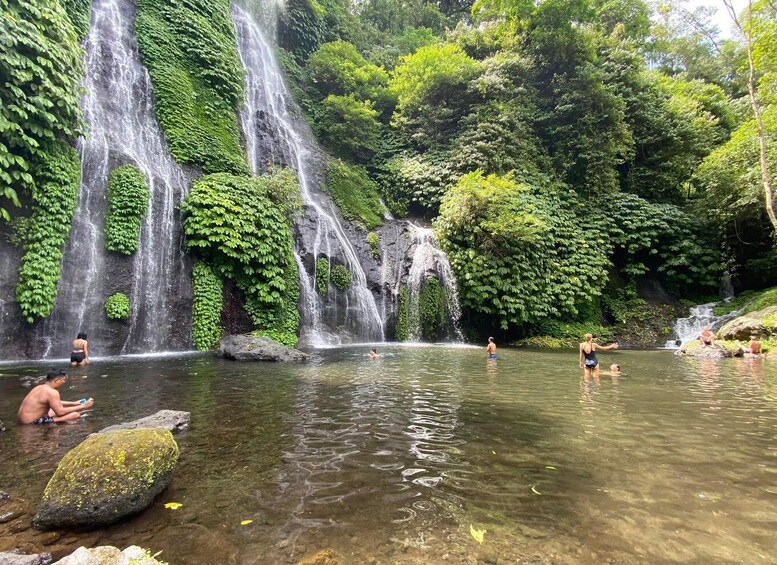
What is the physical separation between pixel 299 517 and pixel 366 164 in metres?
24.4

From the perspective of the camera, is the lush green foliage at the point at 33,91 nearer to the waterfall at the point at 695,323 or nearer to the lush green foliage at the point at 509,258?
the lush green foliage at the point at 509,258

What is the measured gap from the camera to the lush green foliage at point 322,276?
1686 centimetres

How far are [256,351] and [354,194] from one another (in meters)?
12.8

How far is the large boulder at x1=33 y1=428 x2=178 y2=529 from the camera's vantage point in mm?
2912

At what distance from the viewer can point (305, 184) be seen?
67.8 feet

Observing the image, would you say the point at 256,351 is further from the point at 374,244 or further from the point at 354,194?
the point at 354,194

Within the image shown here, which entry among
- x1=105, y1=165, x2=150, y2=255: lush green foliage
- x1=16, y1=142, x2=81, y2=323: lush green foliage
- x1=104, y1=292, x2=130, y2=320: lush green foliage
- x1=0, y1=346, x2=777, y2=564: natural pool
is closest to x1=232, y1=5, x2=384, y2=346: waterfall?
x1=105, y1=165, x2=150, y2=255: lush green foliage

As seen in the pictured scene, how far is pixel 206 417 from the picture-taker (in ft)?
18.4

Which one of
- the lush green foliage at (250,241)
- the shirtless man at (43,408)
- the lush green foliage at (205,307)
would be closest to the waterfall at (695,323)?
the lush green foliage at (250,241)

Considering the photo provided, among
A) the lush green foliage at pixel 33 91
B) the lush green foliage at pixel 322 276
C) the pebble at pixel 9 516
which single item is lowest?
the pebble at pixel 9 516

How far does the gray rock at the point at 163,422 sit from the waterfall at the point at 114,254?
868 centimetres

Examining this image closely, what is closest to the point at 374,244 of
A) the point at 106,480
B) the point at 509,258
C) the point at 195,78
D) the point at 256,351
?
the point at 509,258

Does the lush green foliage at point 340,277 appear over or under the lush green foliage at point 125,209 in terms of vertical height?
under

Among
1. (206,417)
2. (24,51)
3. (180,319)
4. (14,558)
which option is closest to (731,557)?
(14,558)
